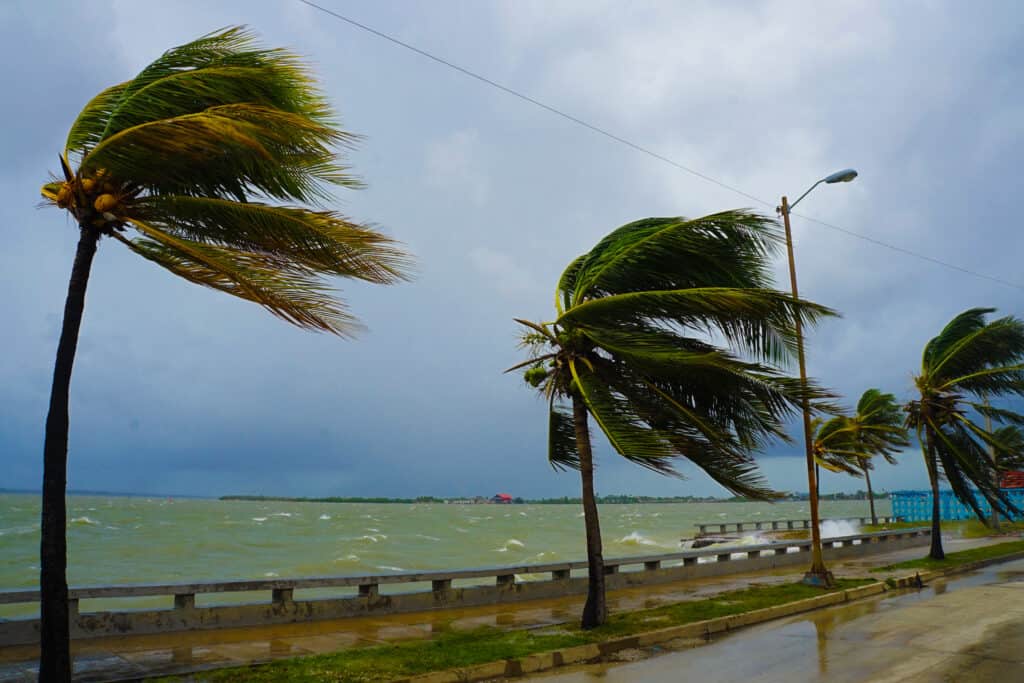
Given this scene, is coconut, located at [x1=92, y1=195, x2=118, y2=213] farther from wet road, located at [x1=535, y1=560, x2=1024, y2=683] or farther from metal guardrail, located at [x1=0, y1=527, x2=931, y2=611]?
wet road, located at [x1=535, y1=560, x2=1024, y2=683]

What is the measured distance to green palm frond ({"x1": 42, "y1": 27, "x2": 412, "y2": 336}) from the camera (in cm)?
652

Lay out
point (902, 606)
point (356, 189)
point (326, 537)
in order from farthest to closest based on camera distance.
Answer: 1. point (326, 537)
2. point (902, 606)
3. point (356, 189)

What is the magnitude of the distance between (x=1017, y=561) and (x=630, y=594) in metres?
14.5

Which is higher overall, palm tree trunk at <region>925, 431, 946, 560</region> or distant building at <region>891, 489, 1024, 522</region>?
palm tree trunk at <region>925, 431, 946, 560</region>

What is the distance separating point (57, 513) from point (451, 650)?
4.79m

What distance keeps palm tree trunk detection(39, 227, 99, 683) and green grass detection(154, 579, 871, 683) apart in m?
1.40

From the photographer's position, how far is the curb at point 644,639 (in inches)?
324

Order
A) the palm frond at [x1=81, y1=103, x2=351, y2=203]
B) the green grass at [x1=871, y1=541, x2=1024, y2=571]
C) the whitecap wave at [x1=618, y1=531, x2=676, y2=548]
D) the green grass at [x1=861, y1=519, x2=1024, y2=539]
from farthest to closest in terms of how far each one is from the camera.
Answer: the whitecap wave at [x1=618, y1=531, x2=676, y2=548]
the green grass at [x1=861, y1=519, x2=1024, y2=539]
the green grass at [x1=871, y1=541, x2=1024, y2=571]
the palm frond at [x1=81, y1=103, x2=351, y2=203]

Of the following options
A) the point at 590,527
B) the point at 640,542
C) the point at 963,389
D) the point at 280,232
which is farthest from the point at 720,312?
the point at 640,542

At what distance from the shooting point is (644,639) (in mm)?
10375

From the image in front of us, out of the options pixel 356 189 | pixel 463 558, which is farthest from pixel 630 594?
pixel 463 558

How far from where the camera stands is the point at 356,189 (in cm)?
774

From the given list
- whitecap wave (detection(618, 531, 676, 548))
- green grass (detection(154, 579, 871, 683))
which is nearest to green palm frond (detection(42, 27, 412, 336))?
green grass (detection(154, 579, 871, 683))

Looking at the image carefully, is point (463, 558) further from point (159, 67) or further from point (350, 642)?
point (159, 67)
